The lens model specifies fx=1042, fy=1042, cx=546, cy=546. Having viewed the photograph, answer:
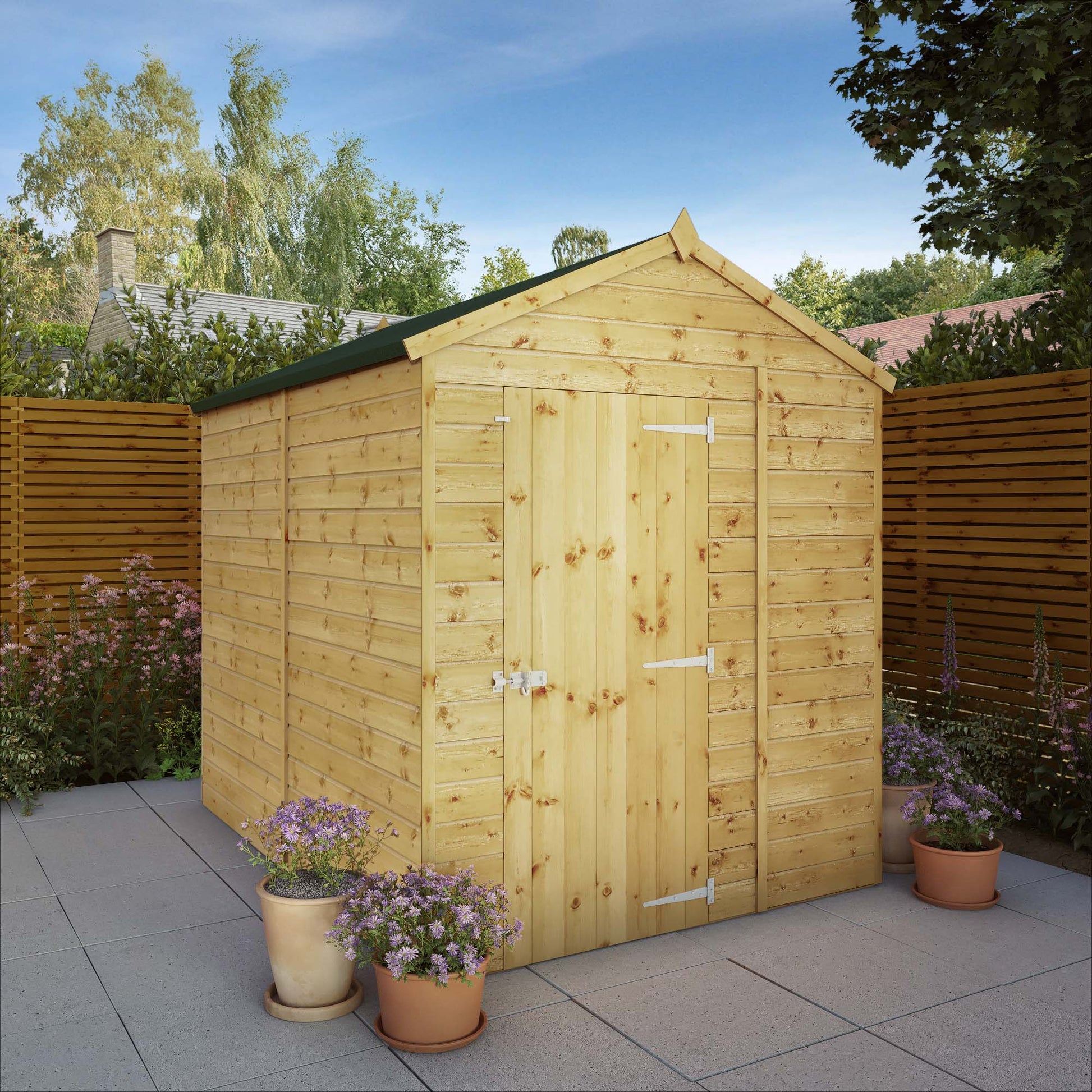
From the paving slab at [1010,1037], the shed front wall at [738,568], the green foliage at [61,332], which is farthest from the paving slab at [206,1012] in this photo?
the green foliage at [61,332]

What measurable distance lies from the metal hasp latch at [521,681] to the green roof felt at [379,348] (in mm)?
1278

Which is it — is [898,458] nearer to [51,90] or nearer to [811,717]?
[811,717]

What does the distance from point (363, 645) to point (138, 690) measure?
3.61 m

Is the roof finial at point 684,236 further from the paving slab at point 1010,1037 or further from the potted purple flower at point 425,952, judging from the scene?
the paving slab at point 1010,1037

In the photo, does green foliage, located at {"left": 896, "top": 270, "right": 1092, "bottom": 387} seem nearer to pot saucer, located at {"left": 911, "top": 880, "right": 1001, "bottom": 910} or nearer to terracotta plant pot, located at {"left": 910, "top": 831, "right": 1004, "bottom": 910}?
terracotta plant pot, located at {"left": 910, "top": 831, "right": 1004, "bottom": 910}

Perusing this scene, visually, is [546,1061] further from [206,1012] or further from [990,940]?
[990,940]

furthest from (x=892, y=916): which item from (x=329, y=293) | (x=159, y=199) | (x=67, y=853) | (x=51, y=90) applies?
(x=51, y=90)

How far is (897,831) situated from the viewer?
17.0 ft

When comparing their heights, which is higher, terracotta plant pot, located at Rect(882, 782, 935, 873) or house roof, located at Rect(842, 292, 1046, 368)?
house roof, located at Rect(842, 292, 1046, 368)

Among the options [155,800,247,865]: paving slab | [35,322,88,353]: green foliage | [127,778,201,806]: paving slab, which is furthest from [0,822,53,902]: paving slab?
[35,322,88,353]: green foliage

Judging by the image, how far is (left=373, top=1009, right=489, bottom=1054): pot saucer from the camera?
134 inches

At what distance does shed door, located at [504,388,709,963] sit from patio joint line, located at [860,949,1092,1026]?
3.42ft

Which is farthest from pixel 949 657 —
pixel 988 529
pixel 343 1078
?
pixel 343 1078

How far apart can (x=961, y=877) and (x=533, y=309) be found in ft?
10.2
